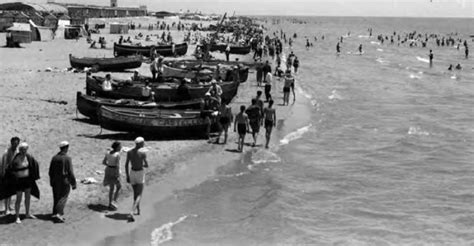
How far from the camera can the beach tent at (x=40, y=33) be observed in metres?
52.6

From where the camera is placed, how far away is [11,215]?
426 inches

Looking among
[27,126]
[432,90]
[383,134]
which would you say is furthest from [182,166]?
[432,90]

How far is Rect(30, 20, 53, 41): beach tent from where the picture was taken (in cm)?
5259

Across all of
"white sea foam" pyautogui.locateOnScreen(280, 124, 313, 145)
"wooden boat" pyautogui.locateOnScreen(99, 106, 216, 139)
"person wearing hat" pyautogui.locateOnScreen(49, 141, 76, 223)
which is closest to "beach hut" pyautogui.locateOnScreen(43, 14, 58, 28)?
"white sea foam" pyautogui.locateOnScreen(280, 124, 313, 145)

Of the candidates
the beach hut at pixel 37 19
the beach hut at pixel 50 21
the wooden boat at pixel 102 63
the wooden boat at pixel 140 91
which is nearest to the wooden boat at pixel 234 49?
the beach hut at pixel 50 21

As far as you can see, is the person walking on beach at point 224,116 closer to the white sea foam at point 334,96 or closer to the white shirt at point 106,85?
the white shirt at point 106,85

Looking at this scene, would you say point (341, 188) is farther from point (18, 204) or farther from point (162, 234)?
point (18, 204)

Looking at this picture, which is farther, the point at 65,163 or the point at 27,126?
the point at 27,126

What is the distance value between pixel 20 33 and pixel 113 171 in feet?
134

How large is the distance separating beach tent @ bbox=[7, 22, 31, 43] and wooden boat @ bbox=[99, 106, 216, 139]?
31949mm

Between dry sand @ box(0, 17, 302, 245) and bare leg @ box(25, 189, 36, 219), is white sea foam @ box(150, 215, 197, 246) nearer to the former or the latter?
dry sand @ box(0, 17, 302, 245)

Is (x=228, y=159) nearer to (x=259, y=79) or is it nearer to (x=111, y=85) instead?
(x=111, y=85)

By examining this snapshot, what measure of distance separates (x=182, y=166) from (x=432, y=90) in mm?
31233

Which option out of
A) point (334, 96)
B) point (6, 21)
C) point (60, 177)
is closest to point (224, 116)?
point (60, 177)
